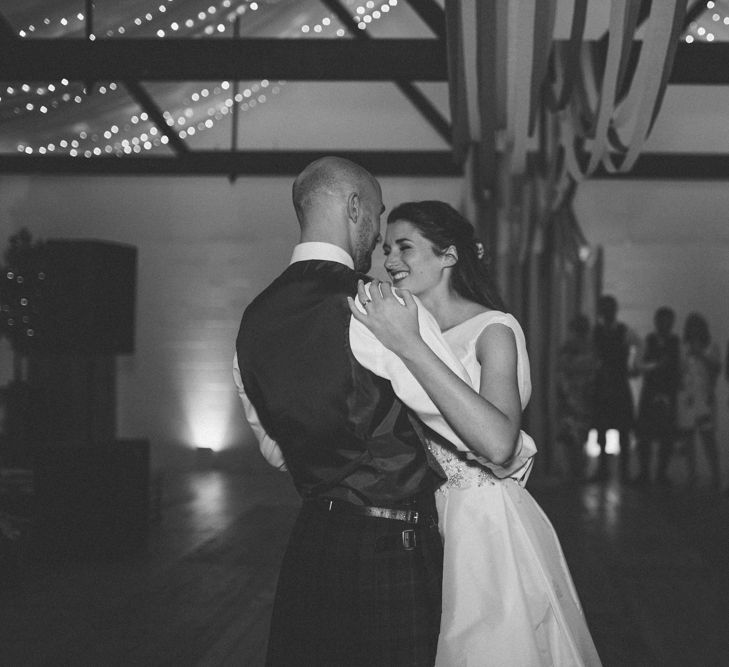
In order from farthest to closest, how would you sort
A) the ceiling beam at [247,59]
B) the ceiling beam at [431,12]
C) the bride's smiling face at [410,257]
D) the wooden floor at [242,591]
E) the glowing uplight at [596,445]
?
the glowing uplight at [596,445] → the ceiling beam at [431,12] → the ceiling beam at [247,59] → the wooden floor at [242,591] → the bride's smiling face at [410,257]

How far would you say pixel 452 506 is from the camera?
1.78 m

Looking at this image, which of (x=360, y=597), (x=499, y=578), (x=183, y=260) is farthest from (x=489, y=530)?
(x=183, y=260)

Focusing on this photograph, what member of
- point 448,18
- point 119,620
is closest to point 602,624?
point 119,620

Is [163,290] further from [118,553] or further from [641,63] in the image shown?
[641,63]

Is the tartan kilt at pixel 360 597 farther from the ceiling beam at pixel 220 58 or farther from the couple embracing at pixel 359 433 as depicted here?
the ceiling beam at pixel 220 58

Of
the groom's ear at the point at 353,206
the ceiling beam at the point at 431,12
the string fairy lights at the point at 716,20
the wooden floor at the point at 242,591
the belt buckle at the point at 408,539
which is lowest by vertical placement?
the wooden floor at the point at 242,591

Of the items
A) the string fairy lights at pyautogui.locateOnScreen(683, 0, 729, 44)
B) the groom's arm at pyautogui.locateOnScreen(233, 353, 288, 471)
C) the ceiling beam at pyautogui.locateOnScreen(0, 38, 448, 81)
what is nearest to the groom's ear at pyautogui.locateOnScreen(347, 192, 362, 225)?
the groom's arm at pyautogui.locateOnScreen(233, 353, 288, 471)

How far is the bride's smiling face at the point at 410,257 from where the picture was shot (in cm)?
193

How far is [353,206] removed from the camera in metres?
1.44

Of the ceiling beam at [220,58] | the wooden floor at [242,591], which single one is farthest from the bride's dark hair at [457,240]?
the ceiling beam at [220,58]

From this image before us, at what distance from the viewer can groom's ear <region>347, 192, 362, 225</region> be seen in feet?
4.70

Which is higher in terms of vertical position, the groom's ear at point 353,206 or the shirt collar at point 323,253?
the groom's ear at point 353,206

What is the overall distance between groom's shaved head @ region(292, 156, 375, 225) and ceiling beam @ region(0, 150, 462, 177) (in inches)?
293

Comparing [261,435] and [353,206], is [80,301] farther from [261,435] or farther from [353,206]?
[353,206]
